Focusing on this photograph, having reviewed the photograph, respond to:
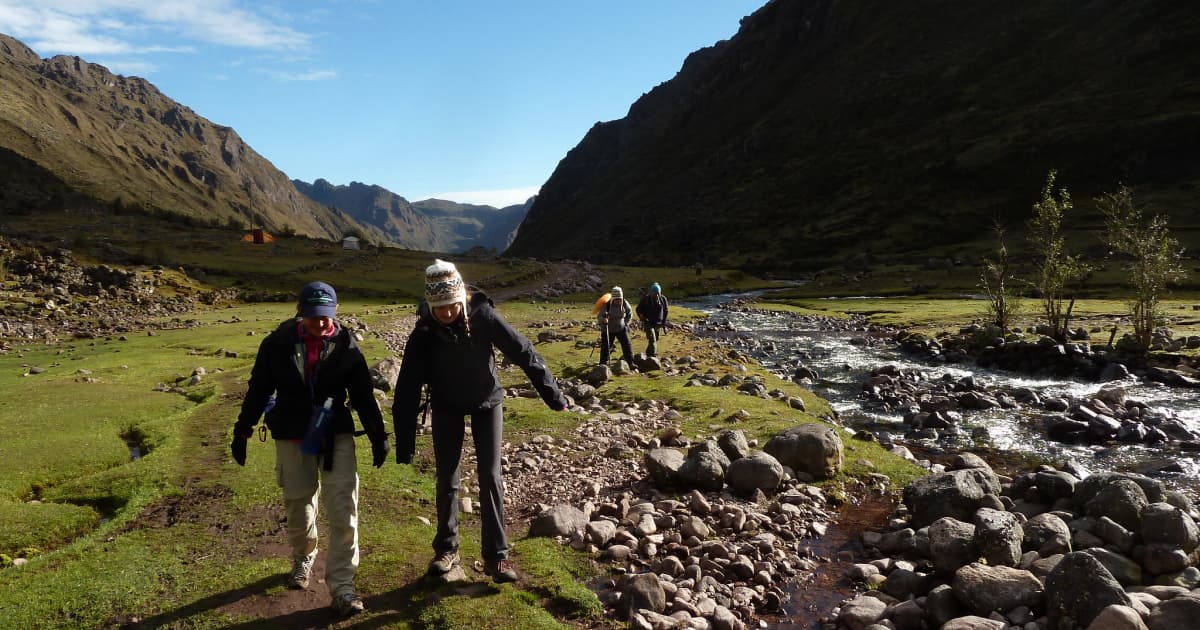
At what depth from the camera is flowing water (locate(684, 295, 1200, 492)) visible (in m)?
15.6

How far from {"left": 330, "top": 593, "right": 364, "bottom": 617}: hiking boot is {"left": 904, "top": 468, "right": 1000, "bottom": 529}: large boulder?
8215mm

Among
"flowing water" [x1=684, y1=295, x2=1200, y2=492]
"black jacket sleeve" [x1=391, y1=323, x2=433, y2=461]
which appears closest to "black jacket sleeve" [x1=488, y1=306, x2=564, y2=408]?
"black jacket sleeve" [x1=391, y1=323, x2=433, y2=461]

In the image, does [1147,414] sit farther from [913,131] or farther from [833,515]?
[913,131]

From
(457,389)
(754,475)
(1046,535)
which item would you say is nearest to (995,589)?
(1046,535)

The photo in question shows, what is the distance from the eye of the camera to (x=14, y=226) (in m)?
88.3

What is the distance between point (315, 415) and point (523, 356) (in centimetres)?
244

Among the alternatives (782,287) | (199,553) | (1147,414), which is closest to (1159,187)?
(782,287)

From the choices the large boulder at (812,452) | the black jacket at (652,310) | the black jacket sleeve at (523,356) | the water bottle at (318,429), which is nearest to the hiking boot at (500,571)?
the black jacket sleeve at (523,356)

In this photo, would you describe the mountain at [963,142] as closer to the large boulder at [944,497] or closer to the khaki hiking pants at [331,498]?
the large boulder at [944,497]

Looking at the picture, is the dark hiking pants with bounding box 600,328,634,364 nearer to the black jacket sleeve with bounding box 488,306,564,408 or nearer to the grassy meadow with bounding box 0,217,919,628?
the grassy meadow with bounding box 0,217,919,628

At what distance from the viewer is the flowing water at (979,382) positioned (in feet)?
51.0

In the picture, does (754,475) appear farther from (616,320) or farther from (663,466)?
(616,320)

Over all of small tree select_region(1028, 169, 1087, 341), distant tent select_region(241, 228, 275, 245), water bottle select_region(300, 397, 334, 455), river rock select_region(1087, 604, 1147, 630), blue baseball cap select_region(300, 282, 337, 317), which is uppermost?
distant tent select_region(241, 228, 275, 245)

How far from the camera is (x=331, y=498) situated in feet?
23.3
